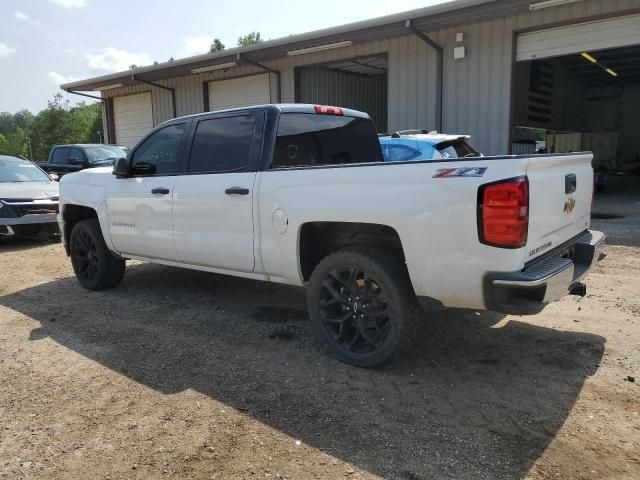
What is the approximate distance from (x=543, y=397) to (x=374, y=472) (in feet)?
4.51

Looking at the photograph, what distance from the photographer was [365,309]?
12.4 ft

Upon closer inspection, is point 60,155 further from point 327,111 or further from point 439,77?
point 327,111

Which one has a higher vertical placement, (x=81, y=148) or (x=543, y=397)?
(x=81, y=148)

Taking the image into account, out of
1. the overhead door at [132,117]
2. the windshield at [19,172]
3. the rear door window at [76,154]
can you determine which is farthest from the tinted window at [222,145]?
the overhead door at [132,117]

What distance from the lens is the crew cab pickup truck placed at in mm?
12977

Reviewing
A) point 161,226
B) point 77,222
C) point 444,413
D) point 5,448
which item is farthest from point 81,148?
point 444,413

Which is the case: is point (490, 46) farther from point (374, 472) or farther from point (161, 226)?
point (374, 472)

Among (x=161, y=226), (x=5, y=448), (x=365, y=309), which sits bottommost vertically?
(x=5, y=448)

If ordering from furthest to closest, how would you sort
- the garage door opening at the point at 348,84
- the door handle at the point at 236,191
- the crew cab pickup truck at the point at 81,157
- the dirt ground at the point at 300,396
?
the garage door opening at the point at 348,84, the crew cab pickup truck at the point at 81,157, the door handle at the point at 236,191, the dirt ground at the point at 300,396

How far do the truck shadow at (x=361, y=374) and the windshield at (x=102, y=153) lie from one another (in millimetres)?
8113

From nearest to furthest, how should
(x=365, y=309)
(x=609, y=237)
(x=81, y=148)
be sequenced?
(x=365, y=309) < (x=609, y=237) < (x=81, y=148)

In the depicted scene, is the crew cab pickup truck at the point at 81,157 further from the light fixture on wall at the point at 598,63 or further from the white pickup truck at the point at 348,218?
the light fixture on wall at the point at 598,63

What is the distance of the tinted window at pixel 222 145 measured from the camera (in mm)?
4500

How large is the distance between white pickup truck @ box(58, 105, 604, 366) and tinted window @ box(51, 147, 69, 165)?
9287mm
